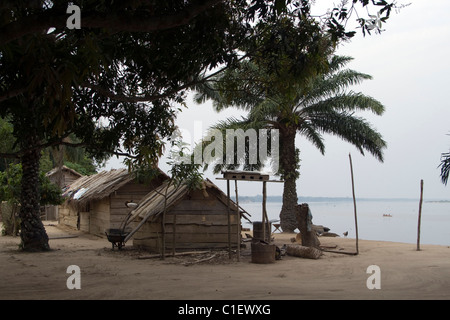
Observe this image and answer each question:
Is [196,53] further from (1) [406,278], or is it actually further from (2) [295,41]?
(1) [406,278]

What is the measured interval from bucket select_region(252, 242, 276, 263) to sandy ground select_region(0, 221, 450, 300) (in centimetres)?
26

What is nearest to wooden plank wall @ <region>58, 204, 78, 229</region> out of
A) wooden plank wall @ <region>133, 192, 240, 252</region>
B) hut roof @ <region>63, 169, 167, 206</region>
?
hut roof @ <region>63, 169, 167, 206</region>

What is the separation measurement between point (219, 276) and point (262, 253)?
2611 millimetres

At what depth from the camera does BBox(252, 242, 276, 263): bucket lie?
1220 centimetres

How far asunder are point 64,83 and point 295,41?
4.28 metres

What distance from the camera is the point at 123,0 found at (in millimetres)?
5883

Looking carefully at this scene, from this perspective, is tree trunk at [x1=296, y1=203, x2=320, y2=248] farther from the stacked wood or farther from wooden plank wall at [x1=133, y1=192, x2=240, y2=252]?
wooden plank wall at [x1=133, y1=192, x2=240, y2=252]

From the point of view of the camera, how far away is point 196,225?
14.2m

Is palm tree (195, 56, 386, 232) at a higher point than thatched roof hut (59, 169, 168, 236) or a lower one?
higher

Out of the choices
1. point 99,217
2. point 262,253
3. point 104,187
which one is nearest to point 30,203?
point 104,187

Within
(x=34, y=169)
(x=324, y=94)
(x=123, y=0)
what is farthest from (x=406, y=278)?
(x=324, y=94)

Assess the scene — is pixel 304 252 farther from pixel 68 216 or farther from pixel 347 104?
pixel 68 216

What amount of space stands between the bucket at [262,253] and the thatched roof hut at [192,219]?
5.81ft

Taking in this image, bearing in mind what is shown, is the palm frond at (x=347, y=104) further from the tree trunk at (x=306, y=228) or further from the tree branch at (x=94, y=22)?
the tree branch at (x=94, y=22)
